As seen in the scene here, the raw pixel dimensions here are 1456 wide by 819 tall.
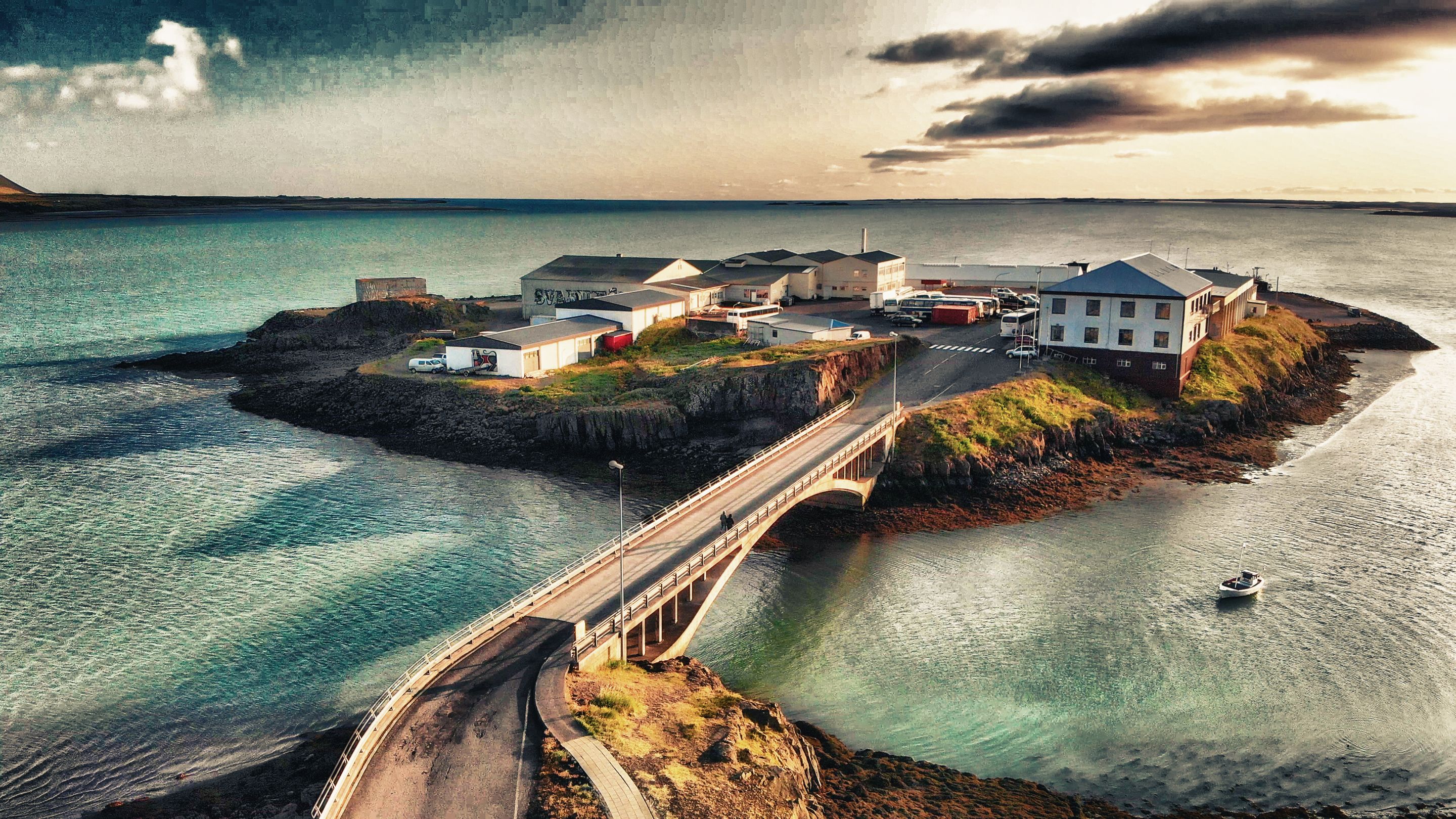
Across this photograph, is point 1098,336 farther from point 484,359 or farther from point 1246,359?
point 484,359

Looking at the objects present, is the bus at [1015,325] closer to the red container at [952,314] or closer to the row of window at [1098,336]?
the row of window at [1098,336]

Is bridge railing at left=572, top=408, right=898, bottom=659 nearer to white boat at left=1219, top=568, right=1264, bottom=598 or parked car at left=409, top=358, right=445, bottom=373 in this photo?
white boat at left=1219, top=568, right=1264, bottom=598

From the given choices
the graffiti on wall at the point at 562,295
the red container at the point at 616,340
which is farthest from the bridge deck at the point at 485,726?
the graffiti on wall at the point at 562,295

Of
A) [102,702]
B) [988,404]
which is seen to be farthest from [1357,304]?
[102,702]

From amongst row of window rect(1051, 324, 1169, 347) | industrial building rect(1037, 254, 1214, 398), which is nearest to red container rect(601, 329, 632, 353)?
industrial building rect(1037, 254, 1214, 398)

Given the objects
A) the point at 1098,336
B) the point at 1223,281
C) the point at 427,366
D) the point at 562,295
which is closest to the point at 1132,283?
the point at 1098,336

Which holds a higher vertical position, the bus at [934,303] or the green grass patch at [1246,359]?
the bus at [934,303]
